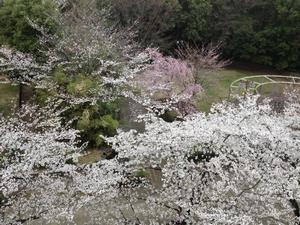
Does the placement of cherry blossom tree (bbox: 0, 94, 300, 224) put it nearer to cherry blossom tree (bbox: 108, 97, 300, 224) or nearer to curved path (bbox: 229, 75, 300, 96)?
cherry blossom tree (bbox: 108, 97, 300, 224)

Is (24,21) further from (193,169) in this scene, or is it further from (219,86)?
(193,169)

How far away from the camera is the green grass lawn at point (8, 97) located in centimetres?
1625

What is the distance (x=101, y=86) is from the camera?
49.5 ft

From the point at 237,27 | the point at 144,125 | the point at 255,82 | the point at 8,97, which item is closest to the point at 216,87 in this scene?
the point at 255,82

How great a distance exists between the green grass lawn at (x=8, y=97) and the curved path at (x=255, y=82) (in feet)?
28.8

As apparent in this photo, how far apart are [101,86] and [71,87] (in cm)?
105

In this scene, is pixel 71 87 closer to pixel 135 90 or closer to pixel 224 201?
pixel 135 90

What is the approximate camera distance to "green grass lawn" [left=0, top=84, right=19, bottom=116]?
16250mm

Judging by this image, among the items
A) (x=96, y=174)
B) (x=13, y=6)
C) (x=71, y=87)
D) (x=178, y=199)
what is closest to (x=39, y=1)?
(x=13, y=6)

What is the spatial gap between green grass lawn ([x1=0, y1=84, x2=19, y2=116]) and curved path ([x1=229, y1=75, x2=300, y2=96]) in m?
8.79

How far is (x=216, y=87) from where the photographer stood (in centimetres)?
2162

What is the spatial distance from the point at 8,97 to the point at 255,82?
10950 mm

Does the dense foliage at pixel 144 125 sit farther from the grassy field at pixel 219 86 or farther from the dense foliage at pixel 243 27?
the grassy field at pixel 219 86

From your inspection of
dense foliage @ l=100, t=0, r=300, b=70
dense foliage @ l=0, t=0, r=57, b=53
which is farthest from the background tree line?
dense foliage @ l=0, t=0, r=57, b=53
